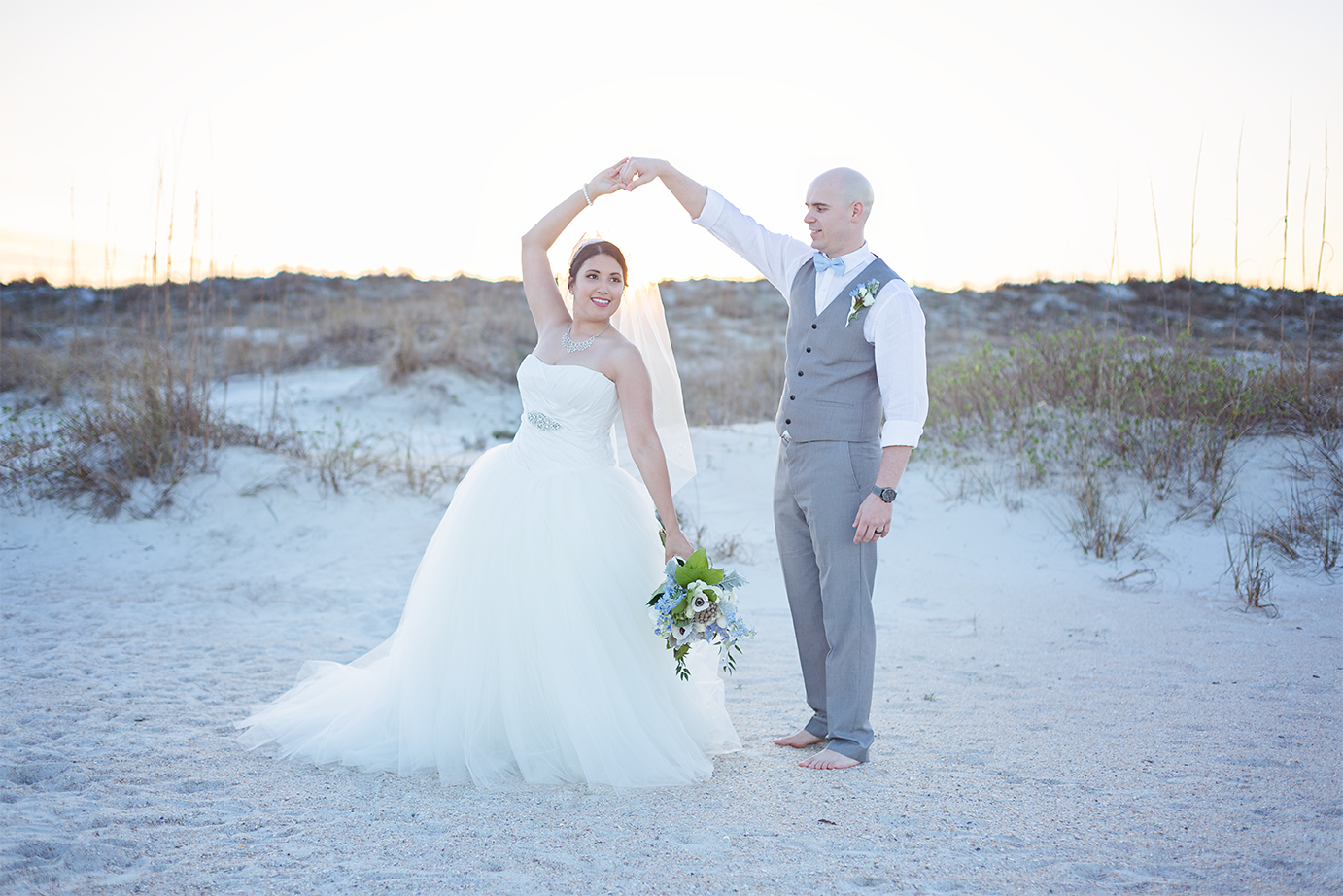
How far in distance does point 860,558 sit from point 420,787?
189 centimetres

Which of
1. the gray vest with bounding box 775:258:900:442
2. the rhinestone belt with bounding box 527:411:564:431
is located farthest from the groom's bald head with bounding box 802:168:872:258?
the rhinestone belt with bounding box 527:411:564:431

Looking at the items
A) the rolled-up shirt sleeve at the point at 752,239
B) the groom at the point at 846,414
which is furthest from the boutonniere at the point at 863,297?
the rolled-up shirt sleeve at the point at 752,239

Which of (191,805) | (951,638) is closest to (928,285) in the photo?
(951,638)

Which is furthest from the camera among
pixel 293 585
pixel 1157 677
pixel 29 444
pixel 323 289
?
pixel 323 289

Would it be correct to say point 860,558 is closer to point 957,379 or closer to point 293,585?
point 293,585

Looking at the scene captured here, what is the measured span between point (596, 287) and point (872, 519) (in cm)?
144

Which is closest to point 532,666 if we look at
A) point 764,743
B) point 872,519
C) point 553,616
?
point 553,616

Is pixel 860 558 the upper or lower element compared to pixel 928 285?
lower

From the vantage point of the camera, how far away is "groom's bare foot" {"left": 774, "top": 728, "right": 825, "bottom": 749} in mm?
3776

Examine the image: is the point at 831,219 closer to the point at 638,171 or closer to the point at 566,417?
the point at 638,171

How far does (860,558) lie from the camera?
3.48m

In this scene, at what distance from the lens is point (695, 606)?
10.5 feet

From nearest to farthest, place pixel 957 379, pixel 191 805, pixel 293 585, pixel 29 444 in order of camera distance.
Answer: pixel 191 805, pixel 293 585, pixel 29 444, pixel 957 379

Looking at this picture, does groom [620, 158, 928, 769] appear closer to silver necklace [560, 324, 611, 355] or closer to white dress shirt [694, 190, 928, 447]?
white dress shirt [694, 190, 928, 447]
